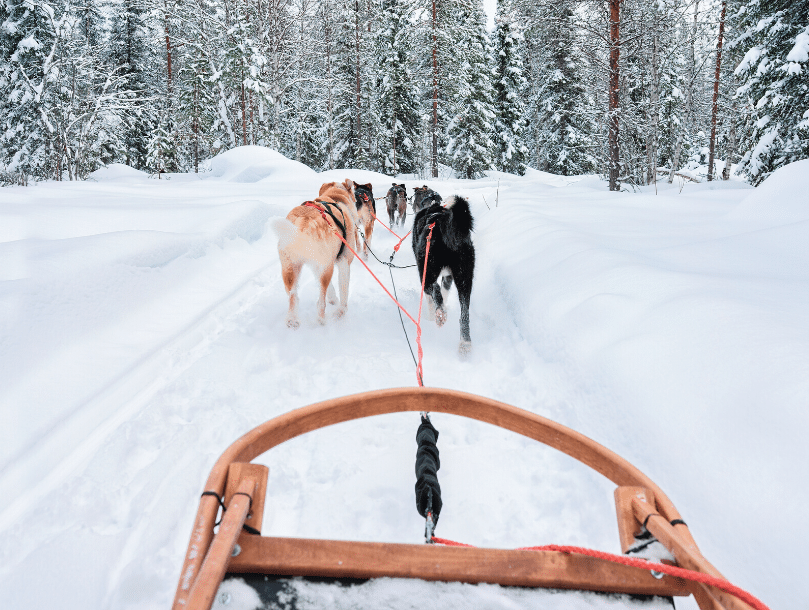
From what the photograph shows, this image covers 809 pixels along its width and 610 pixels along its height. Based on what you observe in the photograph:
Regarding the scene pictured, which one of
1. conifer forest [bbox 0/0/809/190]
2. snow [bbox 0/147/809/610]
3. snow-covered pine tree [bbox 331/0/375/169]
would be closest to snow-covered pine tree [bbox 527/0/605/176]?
conifer forest [bbox 0/0/809/190]

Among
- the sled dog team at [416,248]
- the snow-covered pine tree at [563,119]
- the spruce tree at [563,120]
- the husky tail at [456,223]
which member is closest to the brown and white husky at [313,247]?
the sled dog team at [416,248]

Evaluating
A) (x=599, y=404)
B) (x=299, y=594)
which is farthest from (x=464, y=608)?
(x=599, y=404)

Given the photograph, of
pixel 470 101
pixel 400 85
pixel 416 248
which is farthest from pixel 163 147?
pixel 416 248

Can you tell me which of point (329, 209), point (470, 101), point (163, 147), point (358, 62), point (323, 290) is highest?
point (358, 62)

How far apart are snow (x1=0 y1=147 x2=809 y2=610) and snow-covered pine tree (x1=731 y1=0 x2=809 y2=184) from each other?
24.5 ft

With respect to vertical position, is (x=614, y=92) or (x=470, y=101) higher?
(x=470, y=101)

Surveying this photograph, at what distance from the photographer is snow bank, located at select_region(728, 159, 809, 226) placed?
4.40 m

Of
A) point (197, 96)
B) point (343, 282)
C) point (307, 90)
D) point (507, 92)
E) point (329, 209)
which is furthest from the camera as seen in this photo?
point (507, 92)

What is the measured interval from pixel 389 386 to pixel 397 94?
929 inches

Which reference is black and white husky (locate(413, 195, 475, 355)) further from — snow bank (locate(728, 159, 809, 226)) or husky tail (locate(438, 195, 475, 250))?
snow bank (locate(728, 159, 809, 226))

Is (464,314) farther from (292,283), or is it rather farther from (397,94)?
(397,94)

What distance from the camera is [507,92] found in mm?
25812

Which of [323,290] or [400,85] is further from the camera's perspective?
[400,85]

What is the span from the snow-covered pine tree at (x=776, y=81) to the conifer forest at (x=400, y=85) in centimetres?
4
